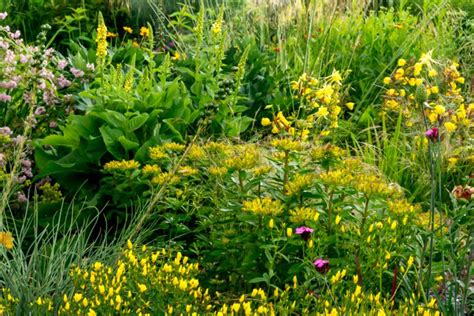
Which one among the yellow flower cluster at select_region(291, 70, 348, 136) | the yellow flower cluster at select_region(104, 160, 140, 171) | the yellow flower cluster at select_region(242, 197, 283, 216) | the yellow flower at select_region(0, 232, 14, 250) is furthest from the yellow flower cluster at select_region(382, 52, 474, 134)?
the yellow flower at select_region(0, 232, 14, 250)

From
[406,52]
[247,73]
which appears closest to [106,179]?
[247,73]

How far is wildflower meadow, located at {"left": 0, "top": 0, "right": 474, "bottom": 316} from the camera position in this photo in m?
3.11

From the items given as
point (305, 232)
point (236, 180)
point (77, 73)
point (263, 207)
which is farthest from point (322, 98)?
point (305, 232)

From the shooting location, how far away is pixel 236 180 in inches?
153

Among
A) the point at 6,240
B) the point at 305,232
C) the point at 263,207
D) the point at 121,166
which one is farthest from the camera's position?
the point at 121,166

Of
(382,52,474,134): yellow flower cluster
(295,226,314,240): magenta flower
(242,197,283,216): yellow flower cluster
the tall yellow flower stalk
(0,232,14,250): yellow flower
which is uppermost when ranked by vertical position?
the tall yellow flower stalk

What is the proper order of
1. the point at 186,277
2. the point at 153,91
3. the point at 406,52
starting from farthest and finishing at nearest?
the point at 406,52 → the point at 153,91 → the point at 186,277

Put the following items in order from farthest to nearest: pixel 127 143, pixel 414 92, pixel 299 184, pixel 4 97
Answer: pixel 414 92, pixel 4 97, pixel 127 143, pixel 299 184

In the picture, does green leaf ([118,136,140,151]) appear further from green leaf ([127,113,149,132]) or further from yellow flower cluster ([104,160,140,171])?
yellow flower cluster ([104,160,140,171])

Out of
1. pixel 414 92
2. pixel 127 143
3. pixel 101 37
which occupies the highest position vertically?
pixel 101 37

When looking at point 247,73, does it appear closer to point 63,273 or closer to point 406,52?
point 406,52

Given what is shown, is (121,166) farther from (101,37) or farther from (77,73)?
(77,73)

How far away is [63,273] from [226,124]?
6.24 ft

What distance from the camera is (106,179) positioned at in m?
4.38
